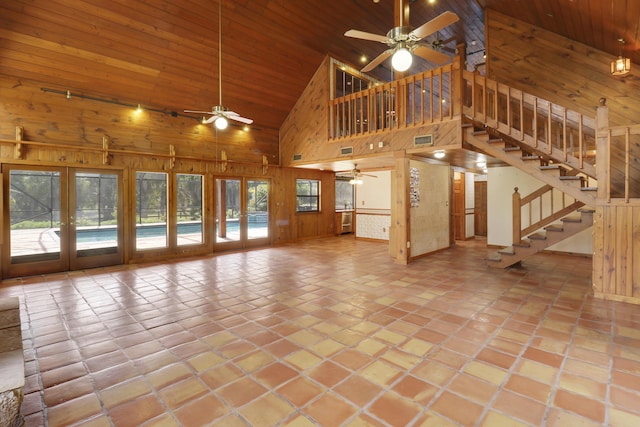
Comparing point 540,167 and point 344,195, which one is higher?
point 540,167

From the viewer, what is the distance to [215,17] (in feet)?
19.6

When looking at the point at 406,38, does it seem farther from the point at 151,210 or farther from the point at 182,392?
the point at 151,210

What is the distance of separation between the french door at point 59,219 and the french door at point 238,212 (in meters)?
2.54

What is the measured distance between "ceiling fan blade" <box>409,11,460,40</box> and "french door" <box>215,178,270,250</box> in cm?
629

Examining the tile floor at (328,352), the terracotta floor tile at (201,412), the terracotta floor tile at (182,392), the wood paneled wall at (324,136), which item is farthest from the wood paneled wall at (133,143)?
the terracotta floor tile at (201,412)

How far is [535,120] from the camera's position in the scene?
15.7 ft

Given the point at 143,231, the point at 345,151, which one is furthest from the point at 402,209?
the point at 143,231

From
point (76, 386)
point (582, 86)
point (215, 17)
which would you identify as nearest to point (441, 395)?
point (76, 386)

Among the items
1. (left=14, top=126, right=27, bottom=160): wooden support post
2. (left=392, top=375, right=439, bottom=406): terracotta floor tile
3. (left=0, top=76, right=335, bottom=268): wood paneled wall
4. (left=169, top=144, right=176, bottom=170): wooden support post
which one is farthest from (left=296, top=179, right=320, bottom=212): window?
(left=392, top=375, right=439, bottom=406): terracotta floor tile

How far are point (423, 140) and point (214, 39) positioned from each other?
482 cm

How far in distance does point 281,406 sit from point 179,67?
272 inches

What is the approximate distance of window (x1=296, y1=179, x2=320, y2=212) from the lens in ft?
33.1

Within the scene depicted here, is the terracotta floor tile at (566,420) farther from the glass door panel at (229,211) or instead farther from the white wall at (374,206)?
the glass door panel at (229,211)

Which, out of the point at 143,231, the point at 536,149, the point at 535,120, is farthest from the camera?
the point at 143,231
